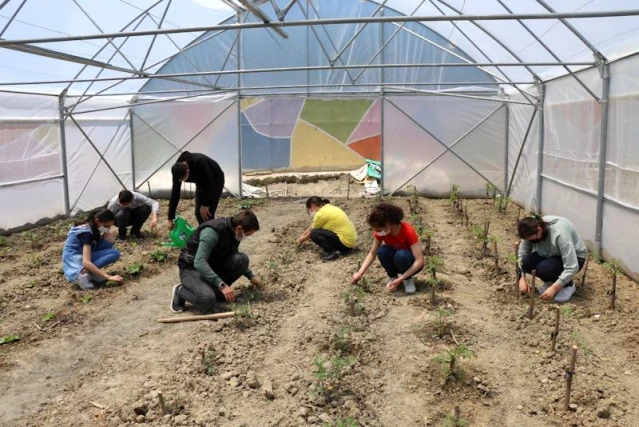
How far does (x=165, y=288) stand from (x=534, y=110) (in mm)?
7466

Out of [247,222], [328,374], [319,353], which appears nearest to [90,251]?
[247,222]

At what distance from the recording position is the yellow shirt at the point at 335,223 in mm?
7316

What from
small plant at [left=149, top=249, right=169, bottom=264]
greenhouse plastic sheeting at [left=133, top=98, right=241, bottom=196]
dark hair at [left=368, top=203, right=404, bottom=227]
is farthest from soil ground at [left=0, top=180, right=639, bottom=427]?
greenhouse plastic sheeting at [left=133, top=98, right=241, bottom=196]

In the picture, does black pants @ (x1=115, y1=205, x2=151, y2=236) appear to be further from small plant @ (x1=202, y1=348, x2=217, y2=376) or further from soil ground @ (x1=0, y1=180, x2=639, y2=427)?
small plant @ (x1=202, y1=348, x2=217, y2=376)

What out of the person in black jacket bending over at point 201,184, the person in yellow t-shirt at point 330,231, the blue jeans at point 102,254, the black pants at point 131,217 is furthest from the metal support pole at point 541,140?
the blue jeans at point 102,254

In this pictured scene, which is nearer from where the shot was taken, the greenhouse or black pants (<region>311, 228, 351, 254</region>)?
the greenhouse

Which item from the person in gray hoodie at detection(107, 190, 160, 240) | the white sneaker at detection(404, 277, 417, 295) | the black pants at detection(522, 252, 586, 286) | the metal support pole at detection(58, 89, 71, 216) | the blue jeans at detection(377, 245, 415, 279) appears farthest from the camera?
the metal support pole at detection(58, 89, 71, 216)

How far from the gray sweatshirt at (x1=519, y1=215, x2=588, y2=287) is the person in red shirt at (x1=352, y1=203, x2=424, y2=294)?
1057mm

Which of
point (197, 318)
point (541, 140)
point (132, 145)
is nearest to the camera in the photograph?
point (197, 318)

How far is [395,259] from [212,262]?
1.78 m

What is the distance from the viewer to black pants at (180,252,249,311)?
529 cm

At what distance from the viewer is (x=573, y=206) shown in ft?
26.9

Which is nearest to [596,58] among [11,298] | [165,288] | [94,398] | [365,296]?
[365,296]

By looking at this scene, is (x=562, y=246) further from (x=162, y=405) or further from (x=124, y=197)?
(x=124, y=197)
